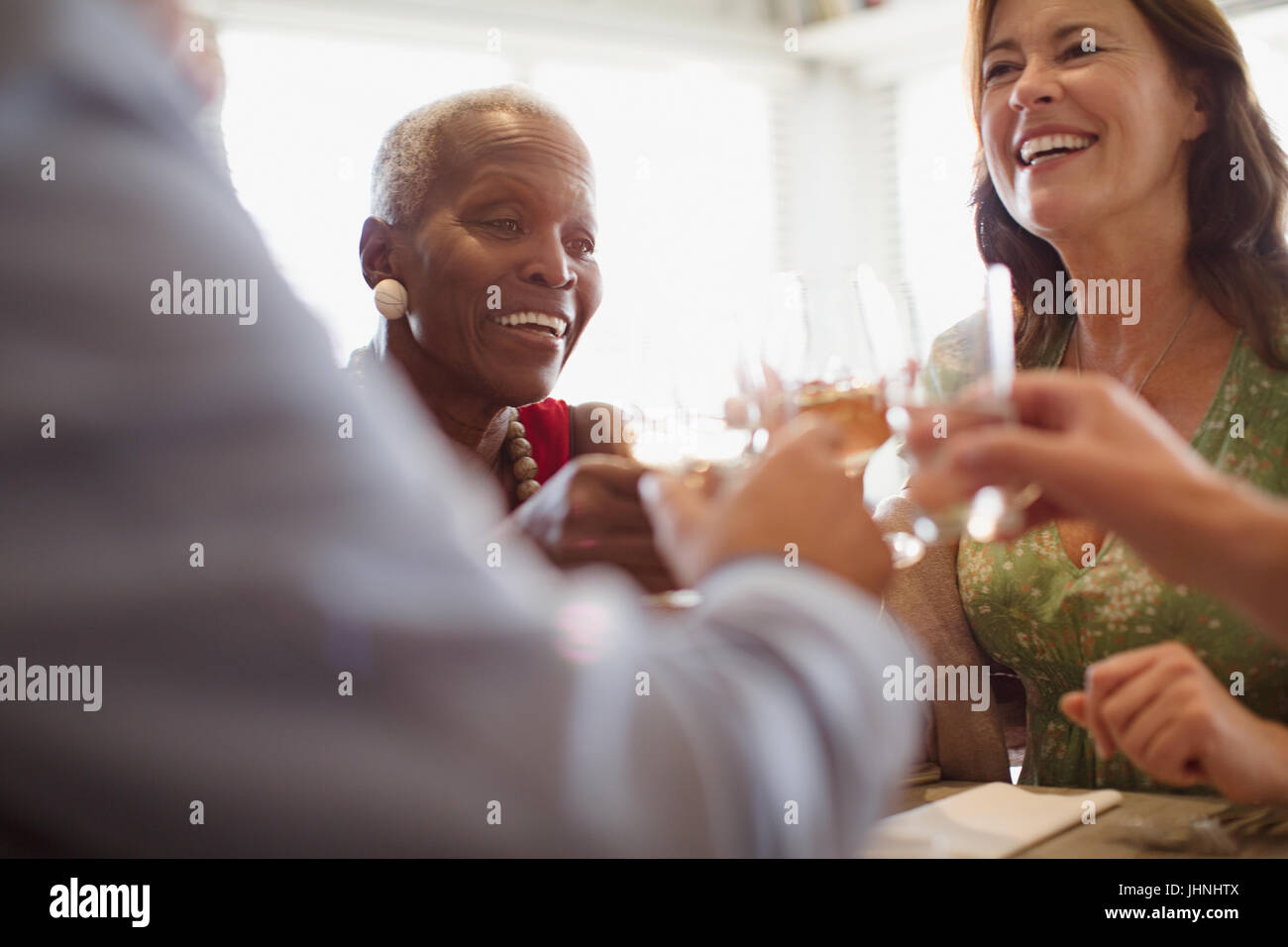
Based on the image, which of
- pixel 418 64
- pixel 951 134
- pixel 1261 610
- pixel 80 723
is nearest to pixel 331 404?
pixel 80 723

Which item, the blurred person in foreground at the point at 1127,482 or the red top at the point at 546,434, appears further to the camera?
the red top at the point at 546,434

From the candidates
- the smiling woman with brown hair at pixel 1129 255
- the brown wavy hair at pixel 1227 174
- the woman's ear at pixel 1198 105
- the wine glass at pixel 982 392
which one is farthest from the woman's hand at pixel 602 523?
the woman's ear at pixel 1198 105

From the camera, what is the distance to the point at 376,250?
85.8 inches

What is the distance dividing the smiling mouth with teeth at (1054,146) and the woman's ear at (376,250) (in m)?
1.12

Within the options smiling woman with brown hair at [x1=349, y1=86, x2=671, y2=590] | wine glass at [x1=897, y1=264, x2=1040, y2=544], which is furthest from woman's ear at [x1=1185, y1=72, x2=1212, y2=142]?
wine glass at [x1=897, y1=264, x2=1040, y2=544]

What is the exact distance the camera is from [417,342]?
7.08ft

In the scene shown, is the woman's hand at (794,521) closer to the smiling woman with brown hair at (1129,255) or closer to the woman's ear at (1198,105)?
the smiling woman with brown hair at (1129,255)

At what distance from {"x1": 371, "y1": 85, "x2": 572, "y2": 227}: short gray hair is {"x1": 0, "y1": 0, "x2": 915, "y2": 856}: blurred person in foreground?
1.47 metres

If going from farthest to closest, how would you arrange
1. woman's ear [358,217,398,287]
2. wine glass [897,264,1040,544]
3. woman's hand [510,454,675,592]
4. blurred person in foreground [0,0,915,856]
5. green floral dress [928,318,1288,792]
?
woman's ear [358,217,398,287]
green floral dress [928,318,1288,792]
woman's hand [510,454,675,592]
wine glass [897,264,1040,544]
blurred person in foreground [0,0,915,856]

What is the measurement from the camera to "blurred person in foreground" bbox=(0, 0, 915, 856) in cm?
61

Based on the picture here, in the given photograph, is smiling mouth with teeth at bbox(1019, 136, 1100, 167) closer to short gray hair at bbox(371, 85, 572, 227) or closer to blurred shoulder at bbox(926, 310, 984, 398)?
short gray hair at bbox(371, 85, 572, 227)

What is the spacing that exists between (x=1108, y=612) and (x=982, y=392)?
923mm

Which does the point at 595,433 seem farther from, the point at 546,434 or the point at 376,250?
the point at 376,250

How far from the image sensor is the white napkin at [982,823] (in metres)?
1.02
